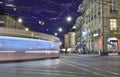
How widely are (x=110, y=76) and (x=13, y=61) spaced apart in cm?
1422

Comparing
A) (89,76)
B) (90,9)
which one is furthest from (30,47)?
(90,9)

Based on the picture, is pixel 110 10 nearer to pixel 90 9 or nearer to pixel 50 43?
pixel 90 9

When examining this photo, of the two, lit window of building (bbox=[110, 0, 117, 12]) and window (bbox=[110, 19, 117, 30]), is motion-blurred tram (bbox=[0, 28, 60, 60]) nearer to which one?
window (bbox=[110, 19, 117, 30])

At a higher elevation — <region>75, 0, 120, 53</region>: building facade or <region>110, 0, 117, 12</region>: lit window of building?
<region>110, 0, 117, 12</region>: lit window of building

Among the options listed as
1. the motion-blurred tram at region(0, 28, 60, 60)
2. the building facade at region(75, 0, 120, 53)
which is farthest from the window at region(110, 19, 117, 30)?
the motion-blurred tram at region(0, 28, 60, 60)

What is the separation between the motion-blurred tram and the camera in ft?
89.2

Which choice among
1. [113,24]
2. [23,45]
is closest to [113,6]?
[113,24]

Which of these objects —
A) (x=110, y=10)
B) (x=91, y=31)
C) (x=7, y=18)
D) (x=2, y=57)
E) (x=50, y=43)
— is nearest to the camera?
(x=2, y=57)

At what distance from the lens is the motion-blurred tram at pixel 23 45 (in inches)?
1071

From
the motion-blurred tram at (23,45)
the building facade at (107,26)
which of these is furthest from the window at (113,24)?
the motion-blurred tram at (23,45)

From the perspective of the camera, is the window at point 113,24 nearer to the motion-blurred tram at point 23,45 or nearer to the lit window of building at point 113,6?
the lit window of building at point 113,6

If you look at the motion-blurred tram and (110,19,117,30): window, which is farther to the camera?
(110,19,117,30): window

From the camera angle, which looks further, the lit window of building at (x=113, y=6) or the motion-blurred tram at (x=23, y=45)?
the lit window of building at (x=113, y=6)

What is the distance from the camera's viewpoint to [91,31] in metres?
80.2
